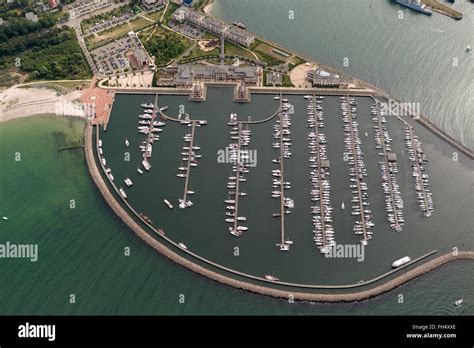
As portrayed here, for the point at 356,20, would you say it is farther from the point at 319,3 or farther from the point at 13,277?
the point at 13,277

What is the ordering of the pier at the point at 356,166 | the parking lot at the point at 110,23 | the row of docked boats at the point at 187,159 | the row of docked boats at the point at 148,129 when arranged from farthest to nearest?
the parking lot at the point at 110,23, the row of docked boats at the point at 148,129, the row of docked boats at the point at 187,159, the pier at the point at 356,166

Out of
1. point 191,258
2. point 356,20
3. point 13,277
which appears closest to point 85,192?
point 13,277

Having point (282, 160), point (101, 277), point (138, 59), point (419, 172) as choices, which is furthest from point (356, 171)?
point (138, 59)

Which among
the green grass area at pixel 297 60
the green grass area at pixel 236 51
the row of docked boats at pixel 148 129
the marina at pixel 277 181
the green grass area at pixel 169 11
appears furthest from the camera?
the green grass area at pixel 169 11

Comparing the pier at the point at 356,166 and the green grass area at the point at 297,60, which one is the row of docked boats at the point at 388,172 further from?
the green grass area at the point at 297,60

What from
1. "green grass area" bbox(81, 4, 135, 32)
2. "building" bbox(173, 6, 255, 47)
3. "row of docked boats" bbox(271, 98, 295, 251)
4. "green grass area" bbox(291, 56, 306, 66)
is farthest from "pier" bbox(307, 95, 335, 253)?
"green grass area" bbox(81, 4, 135, 32)

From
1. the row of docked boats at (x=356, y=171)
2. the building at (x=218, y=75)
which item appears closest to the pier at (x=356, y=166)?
the row of docked boats at (x=356, y=171)

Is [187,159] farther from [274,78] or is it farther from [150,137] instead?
[274,78]
